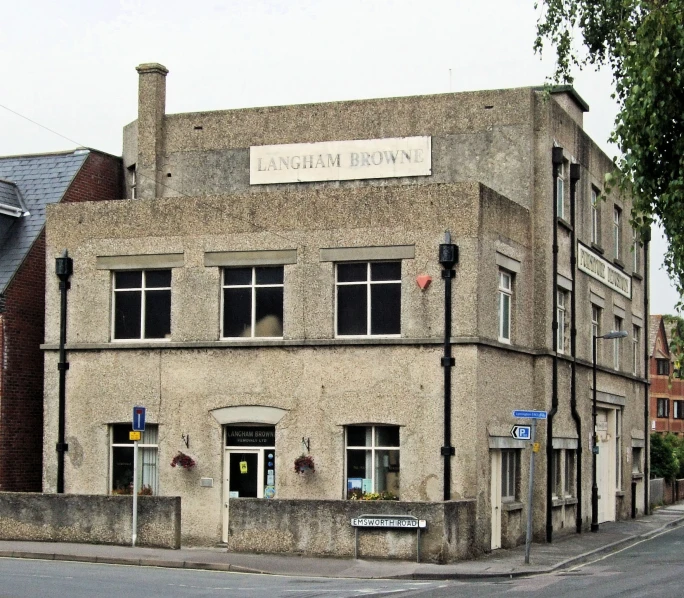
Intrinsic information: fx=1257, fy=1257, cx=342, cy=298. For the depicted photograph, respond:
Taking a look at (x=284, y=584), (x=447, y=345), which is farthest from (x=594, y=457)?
(x=284, y=584)

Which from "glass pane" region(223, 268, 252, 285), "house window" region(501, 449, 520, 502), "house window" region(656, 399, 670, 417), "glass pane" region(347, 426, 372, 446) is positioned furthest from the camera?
"house window" region(656, 399, 670, 417)

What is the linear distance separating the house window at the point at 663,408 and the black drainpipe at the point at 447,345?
6657 cm

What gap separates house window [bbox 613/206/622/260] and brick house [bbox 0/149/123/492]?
1602 cm

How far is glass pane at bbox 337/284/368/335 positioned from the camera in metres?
27.5

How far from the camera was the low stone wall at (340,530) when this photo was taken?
78.9 feet

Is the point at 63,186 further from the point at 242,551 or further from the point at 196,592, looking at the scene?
the point at 196,592

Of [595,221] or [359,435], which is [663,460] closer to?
[595,221]

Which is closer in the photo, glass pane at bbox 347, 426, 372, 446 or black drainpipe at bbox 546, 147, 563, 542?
glass pane at bbox 347, 426, 372, 446

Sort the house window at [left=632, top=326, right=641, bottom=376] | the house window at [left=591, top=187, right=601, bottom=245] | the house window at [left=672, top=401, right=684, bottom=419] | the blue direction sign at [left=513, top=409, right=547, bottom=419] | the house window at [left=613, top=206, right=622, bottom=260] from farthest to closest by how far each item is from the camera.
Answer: the house window at [left=672, top=401, right=684, bottom=419] → the house window at [left=632, top=326, right=641, bottom=376] → the house window at [left=613, top=206, right=622, bottom=260] → the house window at [left=591, top=187, right=601, bottom=245] → the blue direction sign at [left=513, top=409, right=547, bottom=419]

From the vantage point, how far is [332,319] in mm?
27516

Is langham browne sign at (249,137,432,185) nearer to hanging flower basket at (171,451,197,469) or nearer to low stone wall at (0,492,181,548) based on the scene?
hanging flower basket at (171,451,197,469)

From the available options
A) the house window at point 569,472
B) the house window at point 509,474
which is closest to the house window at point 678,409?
the house window at point 569,472

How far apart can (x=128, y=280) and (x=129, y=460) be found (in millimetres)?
4181

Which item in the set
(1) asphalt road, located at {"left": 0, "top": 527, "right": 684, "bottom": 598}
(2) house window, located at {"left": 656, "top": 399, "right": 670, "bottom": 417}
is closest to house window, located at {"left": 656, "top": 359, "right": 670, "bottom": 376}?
(2) house window, located at {"left": 656, "top": 399, "right": 670, "bottom": 417}
